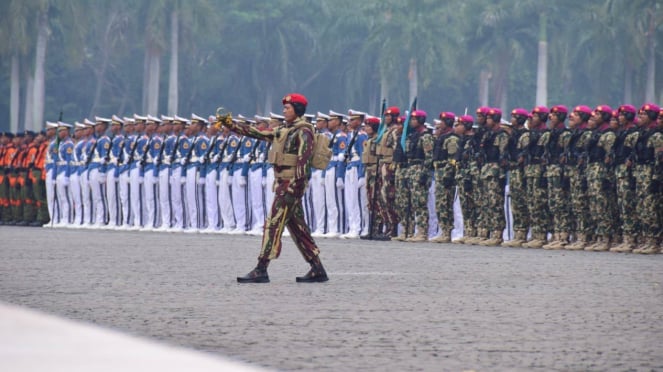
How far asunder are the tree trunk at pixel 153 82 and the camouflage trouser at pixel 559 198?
46398 mm

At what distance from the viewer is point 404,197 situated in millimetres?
25078

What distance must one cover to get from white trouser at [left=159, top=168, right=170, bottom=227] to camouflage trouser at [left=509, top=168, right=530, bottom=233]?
29.3ft

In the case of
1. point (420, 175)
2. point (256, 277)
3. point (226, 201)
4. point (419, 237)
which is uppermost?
point (420, 175)

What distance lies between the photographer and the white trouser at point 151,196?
1200 inches

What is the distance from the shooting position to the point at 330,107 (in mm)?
79938

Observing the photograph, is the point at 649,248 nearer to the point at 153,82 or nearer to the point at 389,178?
the point at 389,178

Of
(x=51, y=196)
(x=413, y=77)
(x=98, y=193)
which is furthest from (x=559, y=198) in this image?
(x=413, y=77)

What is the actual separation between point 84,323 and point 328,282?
4.68 meters

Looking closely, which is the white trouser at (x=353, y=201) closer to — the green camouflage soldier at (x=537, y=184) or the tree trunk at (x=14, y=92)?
the green camouflage soldier at (x=537, y=184)

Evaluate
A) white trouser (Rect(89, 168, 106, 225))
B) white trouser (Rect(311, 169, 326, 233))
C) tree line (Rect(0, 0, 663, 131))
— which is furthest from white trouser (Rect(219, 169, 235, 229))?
tree line (Rect(0, 0, 663, 131))

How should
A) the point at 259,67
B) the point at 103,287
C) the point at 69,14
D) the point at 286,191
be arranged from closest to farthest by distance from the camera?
the point at 103,287 < the point at 286,191 < the point at 69,14 < the point at 259,67

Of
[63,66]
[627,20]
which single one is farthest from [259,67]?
[627,20]

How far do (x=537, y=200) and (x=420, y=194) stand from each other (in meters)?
2.63

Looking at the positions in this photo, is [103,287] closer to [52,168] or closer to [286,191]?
[286,191]
